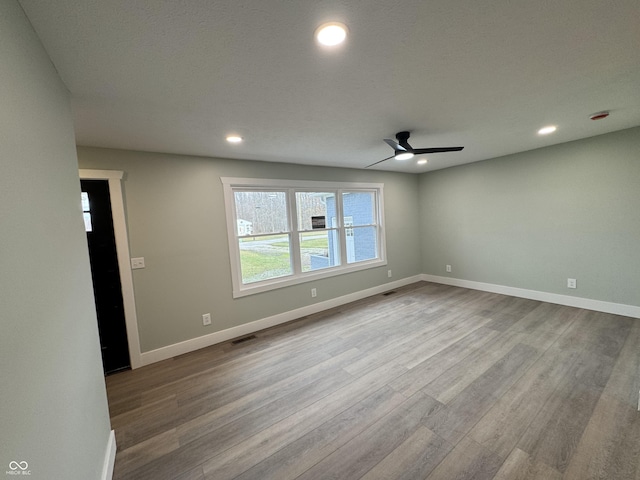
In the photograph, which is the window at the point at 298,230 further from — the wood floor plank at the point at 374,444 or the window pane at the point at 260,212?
the wood floor plank at the point at 374,444

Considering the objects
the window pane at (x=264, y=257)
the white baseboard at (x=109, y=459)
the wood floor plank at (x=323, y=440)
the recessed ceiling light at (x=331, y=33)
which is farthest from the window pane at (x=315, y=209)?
the white baseboard at (x=109, y=459)

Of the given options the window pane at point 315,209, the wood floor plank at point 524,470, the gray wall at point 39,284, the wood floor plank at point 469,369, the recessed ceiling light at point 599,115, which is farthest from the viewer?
the window pane at point 315,209

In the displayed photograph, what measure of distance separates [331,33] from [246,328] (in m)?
A: 3.35

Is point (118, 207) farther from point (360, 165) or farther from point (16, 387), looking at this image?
point (360, 165)

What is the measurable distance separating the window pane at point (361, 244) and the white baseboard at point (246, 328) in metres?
0.63

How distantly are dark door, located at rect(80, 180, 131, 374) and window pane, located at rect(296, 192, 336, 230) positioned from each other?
92.7 inches

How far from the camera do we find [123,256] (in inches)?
107

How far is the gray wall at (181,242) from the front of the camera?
2.79m

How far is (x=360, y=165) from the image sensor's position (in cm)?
432

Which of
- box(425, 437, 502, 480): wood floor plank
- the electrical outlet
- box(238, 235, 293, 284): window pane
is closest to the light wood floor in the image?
box(425, 437, 502, 480): wood floor plank

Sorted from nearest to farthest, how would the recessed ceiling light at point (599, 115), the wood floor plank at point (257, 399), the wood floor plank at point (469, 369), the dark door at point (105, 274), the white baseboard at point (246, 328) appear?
the wood floor plank at point (257, 399) → the wood floor plank at point (469, 369) → the recessed ceiling light at point (599, 115) → the dark door at point (105, 274) → the white baseboard at point (246, 328)

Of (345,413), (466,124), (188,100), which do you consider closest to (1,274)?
(188,100)

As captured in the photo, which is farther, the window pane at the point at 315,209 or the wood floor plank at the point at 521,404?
the window pane at the point at 315,209

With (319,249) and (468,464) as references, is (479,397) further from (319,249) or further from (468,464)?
(319,249)
